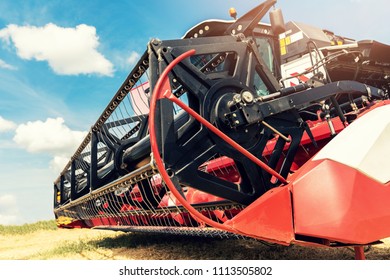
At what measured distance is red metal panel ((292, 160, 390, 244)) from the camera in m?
2.00

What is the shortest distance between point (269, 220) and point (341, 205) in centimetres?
40

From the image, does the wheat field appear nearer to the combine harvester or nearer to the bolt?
the combine harvester

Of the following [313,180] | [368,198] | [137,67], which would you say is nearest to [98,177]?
[137,67]

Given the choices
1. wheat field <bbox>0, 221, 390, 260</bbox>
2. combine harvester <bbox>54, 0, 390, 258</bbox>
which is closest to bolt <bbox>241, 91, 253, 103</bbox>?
combine harvester <bbox>54, 0, 390, 258</bbox>

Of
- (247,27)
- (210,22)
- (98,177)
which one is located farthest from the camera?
(210,22)

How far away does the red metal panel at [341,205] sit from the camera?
2.00 metres

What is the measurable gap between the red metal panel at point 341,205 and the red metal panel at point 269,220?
56 mm

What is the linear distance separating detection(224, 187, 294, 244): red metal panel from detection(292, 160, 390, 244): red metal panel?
56 mm

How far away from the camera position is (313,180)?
6.92 feet

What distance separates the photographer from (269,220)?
210 centimetres

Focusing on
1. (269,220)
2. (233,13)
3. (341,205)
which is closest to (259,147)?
(269,220)

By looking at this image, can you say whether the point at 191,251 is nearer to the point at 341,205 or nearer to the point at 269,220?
the point at 269,220
